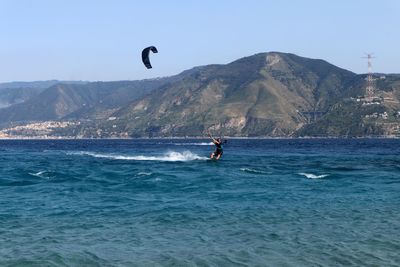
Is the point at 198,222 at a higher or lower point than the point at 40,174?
higher

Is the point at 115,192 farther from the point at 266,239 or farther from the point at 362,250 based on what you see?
the point at 362,250

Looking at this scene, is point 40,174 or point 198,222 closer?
point 198,222

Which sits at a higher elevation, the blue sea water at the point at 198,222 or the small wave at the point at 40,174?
the blue sea water at the point at 198,222

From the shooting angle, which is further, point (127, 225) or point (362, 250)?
point (127, 225)

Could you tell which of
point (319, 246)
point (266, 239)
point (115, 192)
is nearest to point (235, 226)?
point (266, 239)

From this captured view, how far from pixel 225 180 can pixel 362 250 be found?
26.8 metres

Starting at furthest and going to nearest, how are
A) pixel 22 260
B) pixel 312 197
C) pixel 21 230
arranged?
pixel 312 197
pixel 21 230
pixel 22 260

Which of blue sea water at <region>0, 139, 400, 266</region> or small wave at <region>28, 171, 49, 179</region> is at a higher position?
blue sea water at <region>0, 139, 400, 266</region>

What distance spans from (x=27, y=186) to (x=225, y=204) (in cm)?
1836

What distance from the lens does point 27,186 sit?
153ft

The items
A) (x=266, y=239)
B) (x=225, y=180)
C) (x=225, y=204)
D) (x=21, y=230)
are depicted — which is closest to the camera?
(x=266, y=239)

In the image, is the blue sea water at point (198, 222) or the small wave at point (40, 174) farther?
the small wave at point (40, 174)

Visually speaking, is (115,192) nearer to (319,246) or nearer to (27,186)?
(27,186)

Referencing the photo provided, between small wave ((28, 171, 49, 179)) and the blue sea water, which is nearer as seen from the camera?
the blue sea water
